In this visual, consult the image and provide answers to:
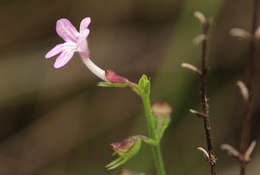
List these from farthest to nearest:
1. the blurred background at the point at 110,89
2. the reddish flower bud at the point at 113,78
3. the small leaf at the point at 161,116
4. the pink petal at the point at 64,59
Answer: the blurred background at the point at 110,89, the small leaf at the point at 161,116, the reddish flower bud at the point at 113,78, the pink petal at the point at 64,59

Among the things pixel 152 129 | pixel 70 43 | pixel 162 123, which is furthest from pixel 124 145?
pixel 70 43

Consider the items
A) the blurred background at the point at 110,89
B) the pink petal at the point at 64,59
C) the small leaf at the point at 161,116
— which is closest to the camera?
the pink petal at the point at 64,59

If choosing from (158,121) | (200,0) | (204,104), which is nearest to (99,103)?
(200,0)

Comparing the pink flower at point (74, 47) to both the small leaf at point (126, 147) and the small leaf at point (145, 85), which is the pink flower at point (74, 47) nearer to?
the small leaf at point (145, 85)

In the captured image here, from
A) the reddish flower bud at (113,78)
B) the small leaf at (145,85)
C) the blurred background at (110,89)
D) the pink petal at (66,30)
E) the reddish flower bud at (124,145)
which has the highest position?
the pink petal at (66,30)

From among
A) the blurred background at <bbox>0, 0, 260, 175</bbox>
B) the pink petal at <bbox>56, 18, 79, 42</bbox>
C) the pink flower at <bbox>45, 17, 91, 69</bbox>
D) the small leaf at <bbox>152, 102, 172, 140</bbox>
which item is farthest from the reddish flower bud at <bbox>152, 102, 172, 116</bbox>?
the blurred background at <bbox>0, 0, 260, 175</bbox>

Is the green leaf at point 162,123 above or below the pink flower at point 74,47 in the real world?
below

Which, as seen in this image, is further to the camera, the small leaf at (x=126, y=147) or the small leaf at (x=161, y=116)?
the small leaf at (x=161, y=116)

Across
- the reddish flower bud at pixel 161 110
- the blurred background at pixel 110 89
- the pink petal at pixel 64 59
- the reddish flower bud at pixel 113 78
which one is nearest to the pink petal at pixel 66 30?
the pink petal at pixel 64 59

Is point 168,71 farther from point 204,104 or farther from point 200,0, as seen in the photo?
point 204,104

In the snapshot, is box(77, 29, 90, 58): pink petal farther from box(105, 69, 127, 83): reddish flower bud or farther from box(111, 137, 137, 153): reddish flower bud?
box(111, 137, 137, 153): reddish flower bud
